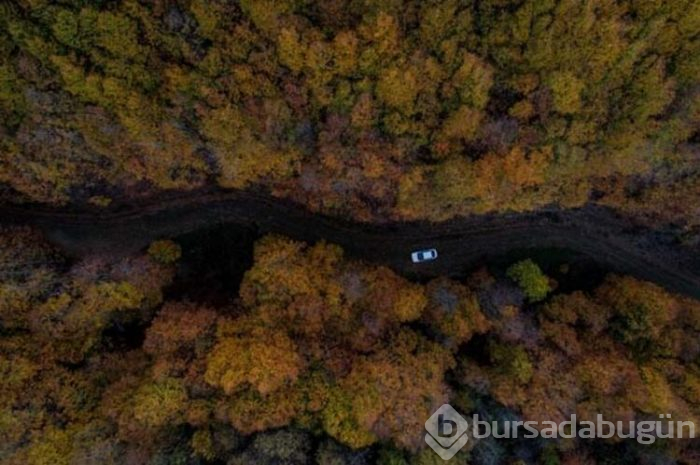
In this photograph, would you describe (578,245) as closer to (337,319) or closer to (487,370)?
(487,370)

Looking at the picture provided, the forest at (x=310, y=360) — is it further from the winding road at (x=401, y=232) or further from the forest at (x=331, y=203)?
the winding road at (x=401, y=232)

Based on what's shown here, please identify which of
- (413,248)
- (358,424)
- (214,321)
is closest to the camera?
(358,424)

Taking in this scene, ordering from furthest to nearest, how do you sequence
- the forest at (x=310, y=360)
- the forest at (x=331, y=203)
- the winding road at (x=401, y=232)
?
the winding road at (x=401, y=232) → the forest at (x=310, y=360) → the forest at (x=331, y=203)

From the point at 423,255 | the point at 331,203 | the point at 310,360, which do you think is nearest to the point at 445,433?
the point at 310,360

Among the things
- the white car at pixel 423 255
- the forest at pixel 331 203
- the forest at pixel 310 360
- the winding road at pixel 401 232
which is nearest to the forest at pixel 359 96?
the forest at pixel 331 203

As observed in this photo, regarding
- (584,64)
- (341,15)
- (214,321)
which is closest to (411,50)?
(341,15)

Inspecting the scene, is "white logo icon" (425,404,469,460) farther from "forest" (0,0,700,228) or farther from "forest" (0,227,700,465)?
"forest" (0,0,700,228)
